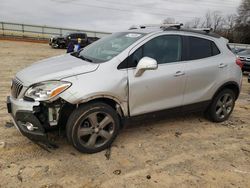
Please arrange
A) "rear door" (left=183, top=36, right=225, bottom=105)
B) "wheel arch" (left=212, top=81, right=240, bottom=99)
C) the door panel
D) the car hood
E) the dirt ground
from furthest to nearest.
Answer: "wheel arch" (left=212, top=81, right=240, bottom=99) → "rear door" (left=183, top=36, right=225, bottom=105) → the door panel → the car hood → the dirt ground

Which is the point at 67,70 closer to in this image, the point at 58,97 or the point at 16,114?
the point at 58,97

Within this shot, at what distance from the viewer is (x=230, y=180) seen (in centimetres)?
315

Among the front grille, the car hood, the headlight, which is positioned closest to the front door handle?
the car hood

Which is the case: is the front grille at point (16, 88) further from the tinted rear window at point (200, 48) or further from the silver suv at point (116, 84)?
the tinted rear window at point (200, 48)

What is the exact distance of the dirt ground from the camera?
3016mm

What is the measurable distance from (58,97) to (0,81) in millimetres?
5415

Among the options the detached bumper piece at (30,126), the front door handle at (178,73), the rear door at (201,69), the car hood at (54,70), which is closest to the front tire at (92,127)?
the detached bumper piece at (30,126)

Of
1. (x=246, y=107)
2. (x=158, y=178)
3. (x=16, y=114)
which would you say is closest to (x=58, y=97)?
(x=16, y=114)

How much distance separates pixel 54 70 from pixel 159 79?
154 cm

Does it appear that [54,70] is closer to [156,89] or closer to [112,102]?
[112,102]

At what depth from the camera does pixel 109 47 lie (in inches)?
163

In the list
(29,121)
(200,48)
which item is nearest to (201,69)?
(200,48)

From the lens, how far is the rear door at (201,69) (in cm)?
426

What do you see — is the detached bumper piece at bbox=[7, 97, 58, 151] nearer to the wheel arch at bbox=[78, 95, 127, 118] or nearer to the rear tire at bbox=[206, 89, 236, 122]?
the wheel arch at bbox=[78, 95, 127, 118]
